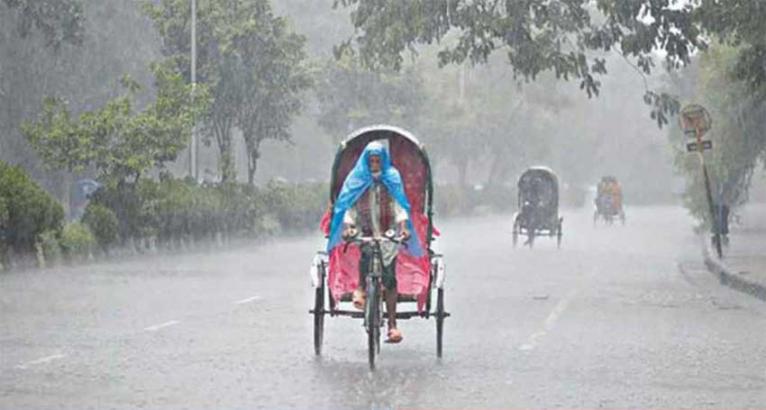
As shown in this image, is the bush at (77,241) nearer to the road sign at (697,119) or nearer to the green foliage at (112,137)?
the green foliage at (112,137)

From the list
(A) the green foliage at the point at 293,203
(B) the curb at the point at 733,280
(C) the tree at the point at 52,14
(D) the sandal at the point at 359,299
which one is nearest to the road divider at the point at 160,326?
(D) the sandal at the point at 359,299

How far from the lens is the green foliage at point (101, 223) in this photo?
35.3m

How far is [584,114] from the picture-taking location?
126000 mm

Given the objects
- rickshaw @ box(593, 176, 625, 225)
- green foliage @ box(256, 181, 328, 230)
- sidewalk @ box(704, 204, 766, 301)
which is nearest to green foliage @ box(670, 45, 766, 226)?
sidewalk @ box(704, 204, 766, 301)

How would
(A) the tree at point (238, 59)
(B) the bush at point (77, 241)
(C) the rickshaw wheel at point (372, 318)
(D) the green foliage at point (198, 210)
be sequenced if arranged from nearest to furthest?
(C) the rickshaw wheel at point (372, 318) → (B) the bush at point (77, 241) → (D) the green foliage at point (198, 210) → (A) the tree at point (238, 59)

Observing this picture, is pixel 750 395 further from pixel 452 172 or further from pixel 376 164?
pixel 452 172

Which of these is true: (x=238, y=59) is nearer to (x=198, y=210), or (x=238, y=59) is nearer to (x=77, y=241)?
(x=198, y=210)

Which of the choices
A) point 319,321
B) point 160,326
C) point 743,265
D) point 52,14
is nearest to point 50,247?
point 743,265

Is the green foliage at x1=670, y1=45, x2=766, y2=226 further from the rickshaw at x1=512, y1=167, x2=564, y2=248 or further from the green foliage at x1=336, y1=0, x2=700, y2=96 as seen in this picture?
the green foliage at x1=336, y1=0, x2=700, y2=96

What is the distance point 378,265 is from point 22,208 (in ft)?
57.3

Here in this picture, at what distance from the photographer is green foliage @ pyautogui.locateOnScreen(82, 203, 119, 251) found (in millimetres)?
35312

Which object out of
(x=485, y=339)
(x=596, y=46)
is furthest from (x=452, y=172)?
(x=485, y=339)

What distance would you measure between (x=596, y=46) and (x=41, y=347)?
16.6 meters

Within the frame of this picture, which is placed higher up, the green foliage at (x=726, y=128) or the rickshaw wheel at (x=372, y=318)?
the green foliage at (x=726, y=128)
